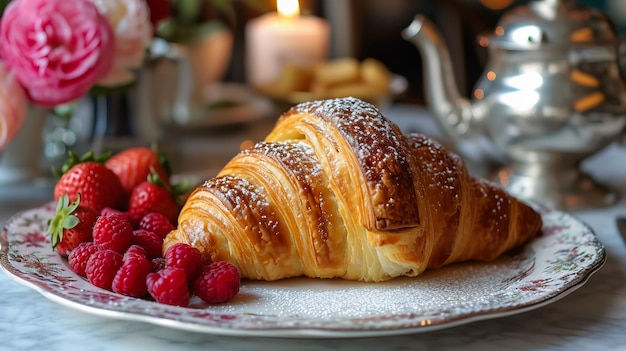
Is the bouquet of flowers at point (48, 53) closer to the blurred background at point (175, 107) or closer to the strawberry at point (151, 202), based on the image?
the blurred background at point (175, 107)

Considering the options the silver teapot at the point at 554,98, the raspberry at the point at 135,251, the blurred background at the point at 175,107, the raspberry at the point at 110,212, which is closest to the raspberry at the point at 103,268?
the raspberry at the point at 135,251

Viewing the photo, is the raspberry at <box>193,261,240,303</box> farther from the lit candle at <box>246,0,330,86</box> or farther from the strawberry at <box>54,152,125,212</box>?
the lit candle at <box>246,0,330,86</box>

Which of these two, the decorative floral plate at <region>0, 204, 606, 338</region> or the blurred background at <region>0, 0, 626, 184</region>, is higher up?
the blurred background at <region>0, 0, 626, 184</region>

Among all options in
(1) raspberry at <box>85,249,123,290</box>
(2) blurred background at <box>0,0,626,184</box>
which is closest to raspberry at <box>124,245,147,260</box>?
(1) raspberry at <box>85,249,123,290</box>

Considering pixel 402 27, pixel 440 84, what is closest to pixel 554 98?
pixel 440 84

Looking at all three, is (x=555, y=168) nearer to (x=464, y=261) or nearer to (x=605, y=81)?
(x=605, y=81)

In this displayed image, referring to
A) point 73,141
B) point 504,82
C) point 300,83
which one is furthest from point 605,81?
point 73,141

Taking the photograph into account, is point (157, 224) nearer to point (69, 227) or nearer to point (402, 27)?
point (69, 227)
